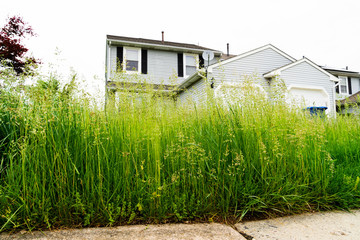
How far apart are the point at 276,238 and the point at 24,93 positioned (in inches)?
85.4

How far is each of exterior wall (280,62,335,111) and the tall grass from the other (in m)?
10.5

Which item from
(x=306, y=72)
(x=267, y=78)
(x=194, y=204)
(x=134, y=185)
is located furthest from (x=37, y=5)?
(x=306, y=72)

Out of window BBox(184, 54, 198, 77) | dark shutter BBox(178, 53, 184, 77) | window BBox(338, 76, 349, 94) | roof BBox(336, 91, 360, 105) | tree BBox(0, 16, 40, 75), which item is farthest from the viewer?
window BBox(338, 76, 349, 94)

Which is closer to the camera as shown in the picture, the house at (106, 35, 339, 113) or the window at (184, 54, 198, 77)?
the house at (106, 35, 339, 113)

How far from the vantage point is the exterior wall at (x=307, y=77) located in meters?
11.2

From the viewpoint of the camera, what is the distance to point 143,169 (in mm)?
1513

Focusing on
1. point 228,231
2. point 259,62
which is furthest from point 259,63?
point 228,231

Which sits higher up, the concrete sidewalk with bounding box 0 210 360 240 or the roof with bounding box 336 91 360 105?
the roof with bounding box 336 91 360 105

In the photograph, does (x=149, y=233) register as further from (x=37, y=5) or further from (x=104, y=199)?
(x=37, y=5)

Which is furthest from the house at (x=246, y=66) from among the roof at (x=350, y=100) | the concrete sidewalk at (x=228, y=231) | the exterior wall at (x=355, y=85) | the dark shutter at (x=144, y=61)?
the exterior wall at (x=355, y=85)

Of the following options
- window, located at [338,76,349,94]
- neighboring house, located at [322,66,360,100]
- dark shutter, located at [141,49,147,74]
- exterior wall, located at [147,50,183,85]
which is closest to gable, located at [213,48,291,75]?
exterior wall, located at [147,50,183,85]

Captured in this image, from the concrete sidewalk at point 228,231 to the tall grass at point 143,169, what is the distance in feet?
0.25

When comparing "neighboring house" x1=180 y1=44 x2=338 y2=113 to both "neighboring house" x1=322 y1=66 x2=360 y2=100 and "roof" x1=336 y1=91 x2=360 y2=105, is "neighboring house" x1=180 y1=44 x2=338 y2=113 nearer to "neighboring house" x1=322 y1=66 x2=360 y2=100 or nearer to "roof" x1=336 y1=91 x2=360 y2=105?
"roof" x1=336 y1=91 x2=360 y2=105

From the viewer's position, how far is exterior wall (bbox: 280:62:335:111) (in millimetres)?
11227
